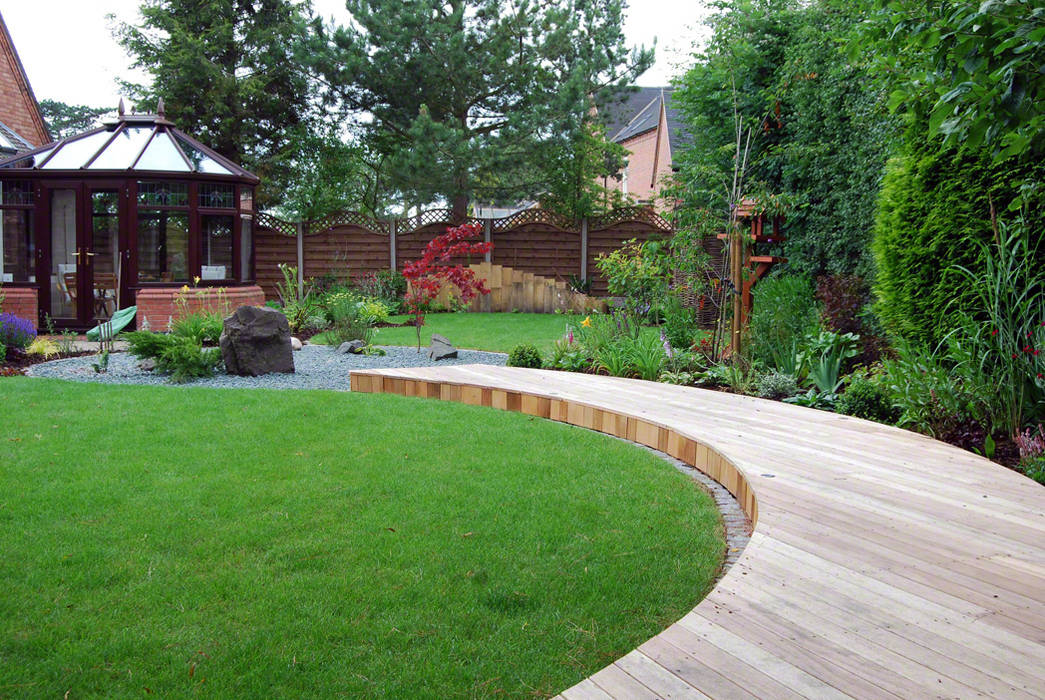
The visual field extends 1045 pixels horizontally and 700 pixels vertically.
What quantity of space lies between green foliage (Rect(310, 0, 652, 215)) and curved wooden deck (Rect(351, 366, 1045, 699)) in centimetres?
1326

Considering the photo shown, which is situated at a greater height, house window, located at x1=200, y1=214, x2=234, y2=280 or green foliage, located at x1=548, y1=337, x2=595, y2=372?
house window, located at x1=200, y1=214, x2=234, y2=280

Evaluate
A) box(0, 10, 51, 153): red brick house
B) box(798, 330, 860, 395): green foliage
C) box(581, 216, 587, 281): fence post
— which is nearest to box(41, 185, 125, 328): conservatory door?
box(0, 10, 51, 153): red brick house

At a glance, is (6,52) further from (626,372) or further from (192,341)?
(626,372)

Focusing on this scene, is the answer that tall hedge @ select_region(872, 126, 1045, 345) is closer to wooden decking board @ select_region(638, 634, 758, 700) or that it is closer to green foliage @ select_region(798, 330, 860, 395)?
green foliage @ select_region(798, 330, 860, 395)

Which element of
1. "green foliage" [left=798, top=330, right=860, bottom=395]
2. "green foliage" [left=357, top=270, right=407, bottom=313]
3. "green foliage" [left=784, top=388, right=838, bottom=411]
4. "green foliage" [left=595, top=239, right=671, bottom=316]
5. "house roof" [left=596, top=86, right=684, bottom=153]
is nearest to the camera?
"green foliage" [left=784, top=388, right=838, bottom=411]

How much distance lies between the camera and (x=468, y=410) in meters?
6.20

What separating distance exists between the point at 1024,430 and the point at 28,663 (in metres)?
4.55

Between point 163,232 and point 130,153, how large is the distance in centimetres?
132

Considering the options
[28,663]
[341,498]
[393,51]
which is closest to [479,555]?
[341,498]

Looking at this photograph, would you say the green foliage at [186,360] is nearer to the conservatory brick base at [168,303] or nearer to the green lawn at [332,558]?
the green lawn at [332,558]

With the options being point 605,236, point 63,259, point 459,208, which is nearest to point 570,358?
point 63,259

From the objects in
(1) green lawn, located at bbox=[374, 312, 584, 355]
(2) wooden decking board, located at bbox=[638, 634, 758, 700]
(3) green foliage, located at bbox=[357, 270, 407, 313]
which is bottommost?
(2) wooden decking board, located at bbox=[638, 634, 758, 700]

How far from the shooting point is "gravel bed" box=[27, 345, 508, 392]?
7625 millimetres

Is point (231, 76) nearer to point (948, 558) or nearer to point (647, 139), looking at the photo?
point (647, 139)
